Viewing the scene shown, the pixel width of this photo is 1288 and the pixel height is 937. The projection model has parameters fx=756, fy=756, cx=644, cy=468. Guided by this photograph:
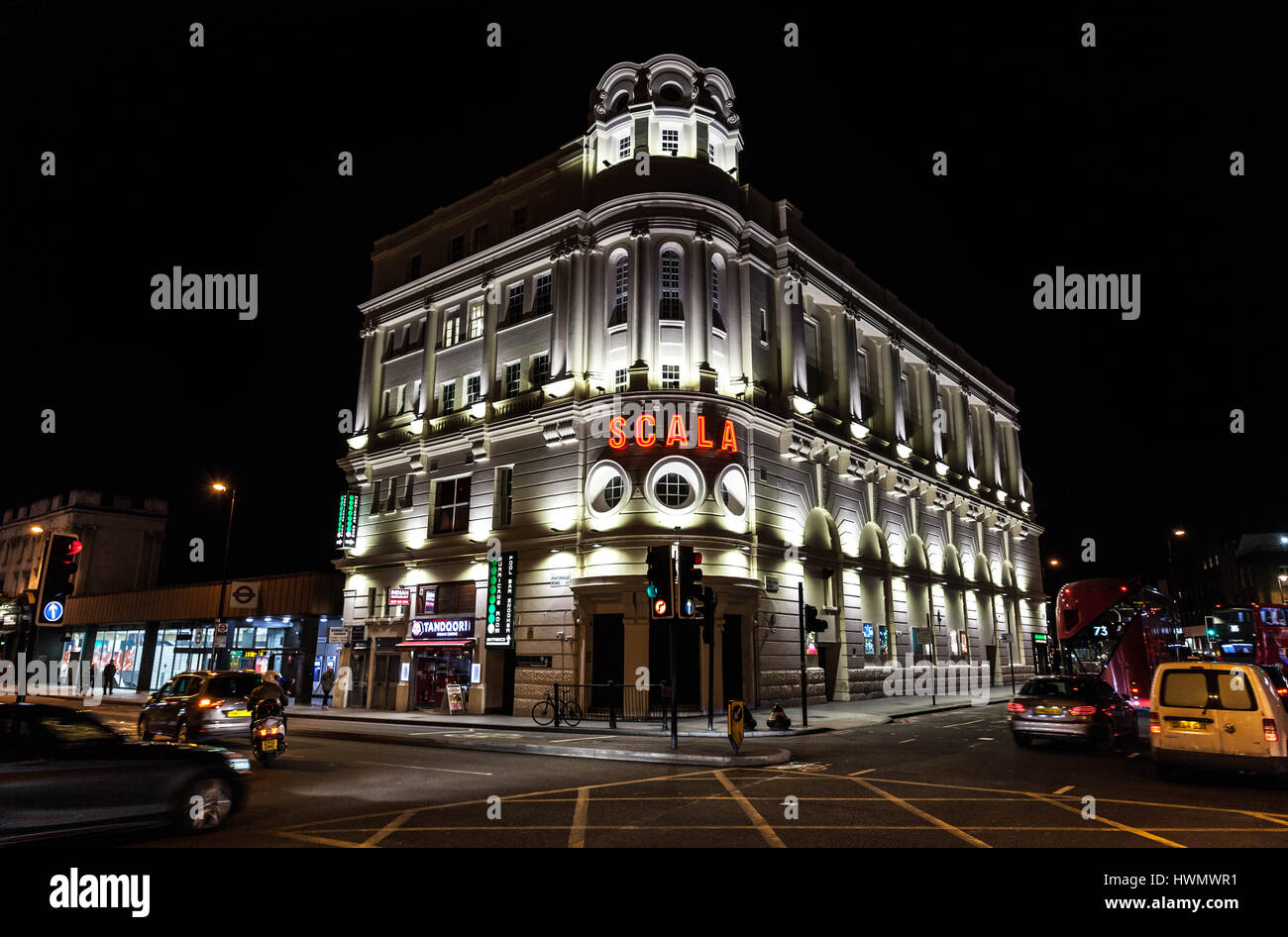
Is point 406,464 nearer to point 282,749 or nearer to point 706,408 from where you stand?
point 706,408

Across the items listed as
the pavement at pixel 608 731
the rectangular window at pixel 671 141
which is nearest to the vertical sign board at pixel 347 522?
the pavement at pixel 608 731

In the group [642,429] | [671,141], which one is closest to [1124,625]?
[642,429]

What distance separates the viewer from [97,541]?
6056 centimetres

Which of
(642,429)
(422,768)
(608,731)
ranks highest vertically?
(642,429)

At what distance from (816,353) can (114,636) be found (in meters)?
47.4

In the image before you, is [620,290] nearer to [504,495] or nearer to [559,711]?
[504,495]

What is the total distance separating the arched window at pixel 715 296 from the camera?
29.4 metres

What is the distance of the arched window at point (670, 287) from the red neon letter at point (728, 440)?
458 cm

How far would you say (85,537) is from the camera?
59.7 metres

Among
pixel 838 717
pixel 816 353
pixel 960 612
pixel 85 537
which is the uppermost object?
pixel 816 353

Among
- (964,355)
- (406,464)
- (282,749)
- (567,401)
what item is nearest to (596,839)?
(282,749)

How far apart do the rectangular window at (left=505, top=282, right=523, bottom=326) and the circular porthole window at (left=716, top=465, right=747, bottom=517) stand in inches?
469

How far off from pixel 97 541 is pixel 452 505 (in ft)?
149

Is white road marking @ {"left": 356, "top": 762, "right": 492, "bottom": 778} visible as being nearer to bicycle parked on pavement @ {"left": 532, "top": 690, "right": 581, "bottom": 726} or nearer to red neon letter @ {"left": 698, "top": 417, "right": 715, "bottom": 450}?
bicycle parked on pavement @ {"left": 532, "top": 690, "right": 581, "bottom": 726}
